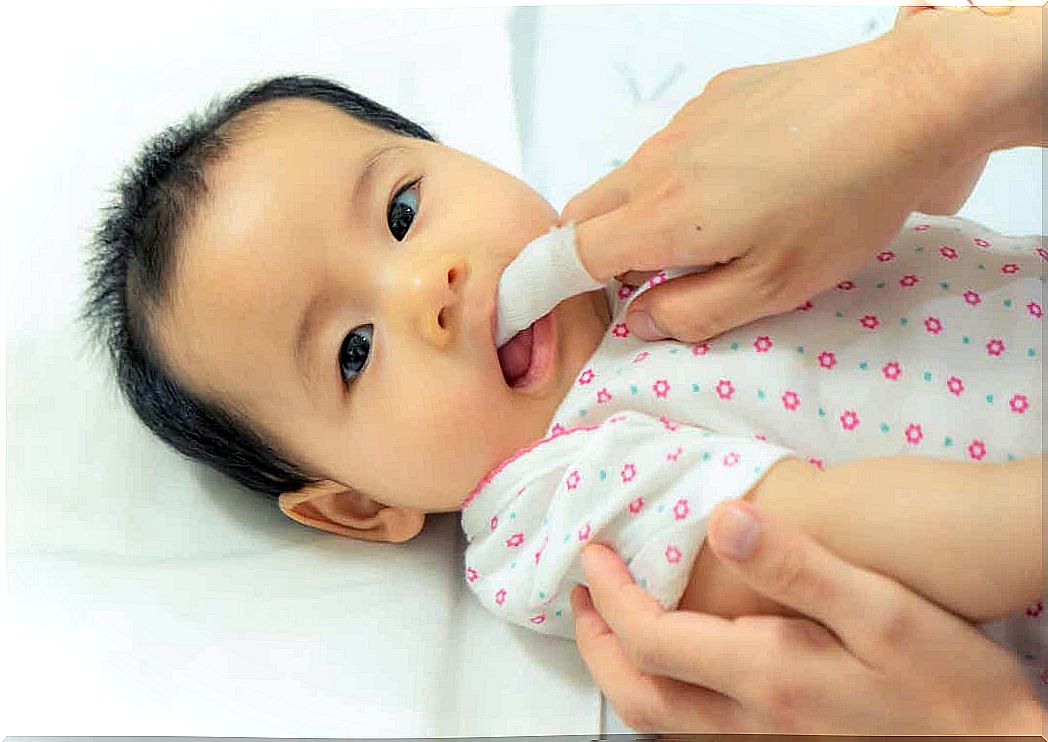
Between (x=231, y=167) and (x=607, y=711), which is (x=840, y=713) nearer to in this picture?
(x=607, y=711)

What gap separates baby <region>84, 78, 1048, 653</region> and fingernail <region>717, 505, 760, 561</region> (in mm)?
145

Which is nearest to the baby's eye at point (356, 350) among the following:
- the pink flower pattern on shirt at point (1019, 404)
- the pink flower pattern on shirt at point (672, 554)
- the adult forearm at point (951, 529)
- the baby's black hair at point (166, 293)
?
the baby's black hair at point (166, 293)

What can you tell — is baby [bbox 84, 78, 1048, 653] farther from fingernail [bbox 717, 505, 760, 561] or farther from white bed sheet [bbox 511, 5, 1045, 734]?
white bed sheet [bbox 511, 5, 1045, 734]

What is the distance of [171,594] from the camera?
1.14m

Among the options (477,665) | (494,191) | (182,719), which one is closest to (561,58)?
(494,191)

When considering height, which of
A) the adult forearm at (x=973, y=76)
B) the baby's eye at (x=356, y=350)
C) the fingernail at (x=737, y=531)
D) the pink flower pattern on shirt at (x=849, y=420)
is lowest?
the pink flower pattern on shirt at (x=849, y=420)

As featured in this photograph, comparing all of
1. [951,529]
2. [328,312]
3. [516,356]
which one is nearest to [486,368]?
[516,356]

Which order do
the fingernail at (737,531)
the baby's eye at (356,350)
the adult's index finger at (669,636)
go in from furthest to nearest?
1. the baby's eye at (356,350)
2. the adult's index finger at (669,636)
3. the fingernail at (737,531)

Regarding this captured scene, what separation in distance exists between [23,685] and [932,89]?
962 millimetres

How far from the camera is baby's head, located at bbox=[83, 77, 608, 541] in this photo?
3.46 feet

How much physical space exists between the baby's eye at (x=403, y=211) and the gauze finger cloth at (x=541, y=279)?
122 millimetres

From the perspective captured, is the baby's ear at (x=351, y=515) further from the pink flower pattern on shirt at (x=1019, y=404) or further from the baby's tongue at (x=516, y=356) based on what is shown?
the pink flower pattern on shirt at (x=1019, y=404)

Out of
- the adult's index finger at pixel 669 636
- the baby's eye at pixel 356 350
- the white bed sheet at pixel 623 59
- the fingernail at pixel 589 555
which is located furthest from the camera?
the white bed sheet at pixel 623 59

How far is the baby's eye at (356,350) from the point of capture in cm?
108
